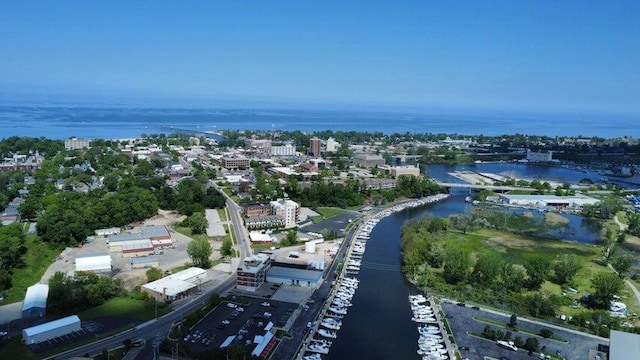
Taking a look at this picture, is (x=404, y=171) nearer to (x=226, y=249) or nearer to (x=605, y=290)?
(x=226, y=249)

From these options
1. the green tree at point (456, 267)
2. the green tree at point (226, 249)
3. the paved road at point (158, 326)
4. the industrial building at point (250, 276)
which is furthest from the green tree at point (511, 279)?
the green tree at point (226, 249)

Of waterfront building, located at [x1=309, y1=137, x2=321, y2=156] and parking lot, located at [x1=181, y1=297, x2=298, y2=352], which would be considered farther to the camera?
waterfront building, located at [x1=309, y1=137, x2=321, y2=156]

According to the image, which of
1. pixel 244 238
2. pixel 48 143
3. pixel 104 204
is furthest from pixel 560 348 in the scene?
pixel 48 143

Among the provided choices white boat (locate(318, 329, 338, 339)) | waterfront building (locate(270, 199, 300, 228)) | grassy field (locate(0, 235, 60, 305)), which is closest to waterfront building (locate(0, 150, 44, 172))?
grassy field (locate(0, 235, 60, 305))

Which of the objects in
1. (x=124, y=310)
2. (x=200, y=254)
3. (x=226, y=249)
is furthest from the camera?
Result: (x=226, y=249)

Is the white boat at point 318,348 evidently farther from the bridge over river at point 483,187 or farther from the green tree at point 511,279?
the bridge over river at point 483,187

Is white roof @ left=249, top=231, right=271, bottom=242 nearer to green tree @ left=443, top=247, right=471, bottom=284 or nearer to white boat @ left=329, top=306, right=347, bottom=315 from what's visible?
white boat @ left=329, top=306, right=347, bottom=315

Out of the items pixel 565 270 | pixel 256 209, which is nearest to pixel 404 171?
pixel 256 209
